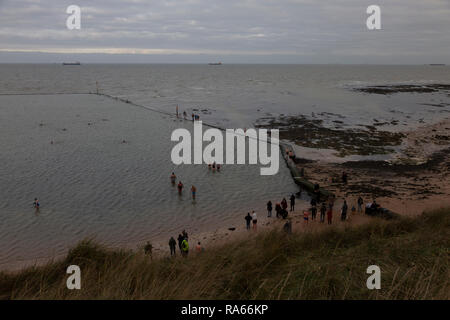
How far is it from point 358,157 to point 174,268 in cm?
2498

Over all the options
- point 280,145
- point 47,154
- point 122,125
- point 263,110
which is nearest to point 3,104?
point 122,125

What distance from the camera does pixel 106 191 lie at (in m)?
19.5

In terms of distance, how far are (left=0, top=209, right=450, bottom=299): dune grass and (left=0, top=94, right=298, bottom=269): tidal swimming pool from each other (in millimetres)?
5030

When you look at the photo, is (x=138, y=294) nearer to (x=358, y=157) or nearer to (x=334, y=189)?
(x=334, y=189)

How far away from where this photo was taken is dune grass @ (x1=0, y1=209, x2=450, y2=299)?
15.5 ft

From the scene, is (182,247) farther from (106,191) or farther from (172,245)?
(106,191)

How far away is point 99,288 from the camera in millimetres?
5031

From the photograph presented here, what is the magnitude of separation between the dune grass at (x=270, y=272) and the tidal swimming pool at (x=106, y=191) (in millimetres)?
5030

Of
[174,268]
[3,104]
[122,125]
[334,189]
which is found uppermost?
[3,104]

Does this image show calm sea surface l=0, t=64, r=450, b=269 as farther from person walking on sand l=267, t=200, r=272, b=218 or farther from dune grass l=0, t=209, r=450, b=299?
dune grass l=0, t=209, r=450, b=299

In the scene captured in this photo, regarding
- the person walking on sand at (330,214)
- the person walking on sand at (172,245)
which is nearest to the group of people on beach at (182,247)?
the person walking on sand at (172,245)

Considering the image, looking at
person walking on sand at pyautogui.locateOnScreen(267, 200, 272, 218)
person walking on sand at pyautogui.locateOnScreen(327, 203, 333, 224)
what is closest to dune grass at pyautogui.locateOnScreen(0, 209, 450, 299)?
person walking on sand at pyautogui.locateOnScreen(327, 203, 333, 224)

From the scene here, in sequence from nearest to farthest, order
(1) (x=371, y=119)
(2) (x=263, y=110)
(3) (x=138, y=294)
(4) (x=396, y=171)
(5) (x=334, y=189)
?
(3) (x=138, y=294), (5) (x=334, y=189), (4) (x=396, y=171), (1) (x=371, y=119), (2) (x=263, y=110)

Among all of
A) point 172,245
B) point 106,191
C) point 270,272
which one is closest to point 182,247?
point 172,245
